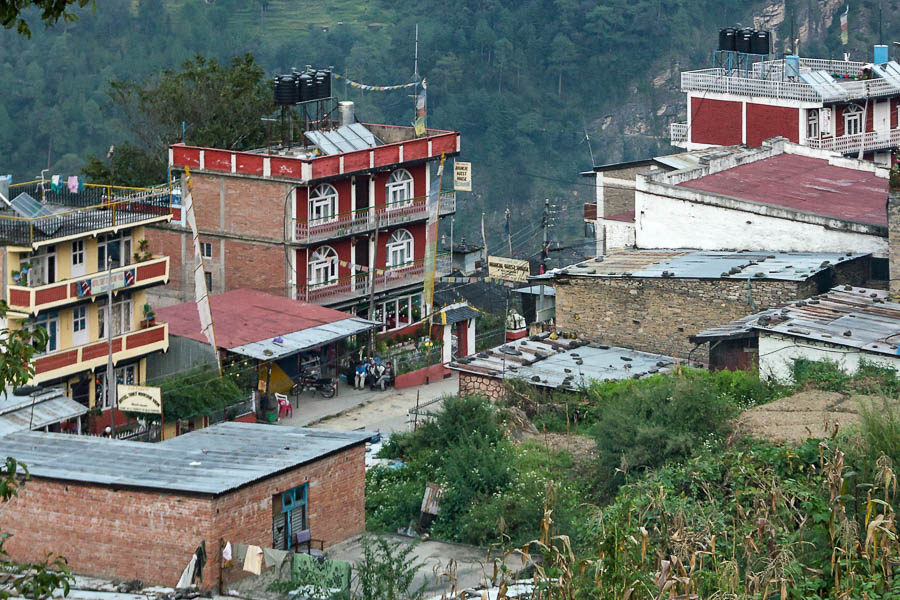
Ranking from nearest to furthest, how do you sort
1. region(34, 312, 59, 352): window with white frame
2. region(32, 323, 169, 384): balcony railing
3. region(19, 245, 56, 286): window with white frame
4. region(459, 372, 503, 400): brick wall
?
region(459, 372, 503, 400): brick wall → region(32, 323, 169, 384): balcony railing → region(19, 245, 56, 286): window with white frame → region(34, 312, 59, 352): window with white frame

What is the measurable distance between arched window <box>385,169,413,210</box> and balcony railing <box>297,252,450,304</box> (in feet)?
6.35

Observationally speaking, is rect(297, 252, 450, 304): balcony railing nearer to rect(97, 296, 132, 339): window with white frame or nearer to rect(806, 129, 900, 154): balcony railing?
rect(97, 296, 132, 339): window with white frame

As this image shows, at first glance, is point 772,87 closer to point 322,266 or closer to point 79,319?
point 322,266

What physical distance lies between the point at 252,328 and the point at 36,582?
2812 centimetres

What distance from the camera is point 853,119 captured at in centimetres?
5869

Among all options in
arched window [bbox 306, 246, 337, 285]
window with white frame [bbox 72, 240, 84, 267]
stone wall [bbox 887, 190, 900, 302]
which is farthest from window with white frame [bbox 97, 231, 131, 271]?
stone wall [bbox 887, 190, 900, 302]

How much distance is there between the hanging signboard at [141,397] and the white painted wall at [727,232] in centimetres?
1641

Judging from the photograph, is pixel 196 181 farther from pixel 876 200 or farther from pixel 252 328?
pixel 876 200

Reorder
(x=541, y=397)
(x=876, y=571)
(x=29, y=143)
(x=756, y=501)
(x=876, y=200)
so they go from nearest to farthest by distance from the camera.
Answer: (x=876, y=571) < (x=756, y=501) < (x=541, y=397) < (x=876, y=200) < (x=29, y=143)

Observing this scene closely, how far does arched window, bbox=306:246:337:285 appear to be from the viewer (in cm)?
4588

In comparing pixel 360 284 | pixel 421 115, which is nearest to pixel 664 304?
pixel 360 284

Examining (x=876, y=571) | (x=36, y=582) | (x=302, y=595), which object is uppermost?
(x=36, y=582)

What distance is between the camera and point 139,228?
37875mm

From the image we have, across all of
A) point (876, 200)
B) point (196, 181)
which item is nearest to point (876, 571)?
point (876, 200)
